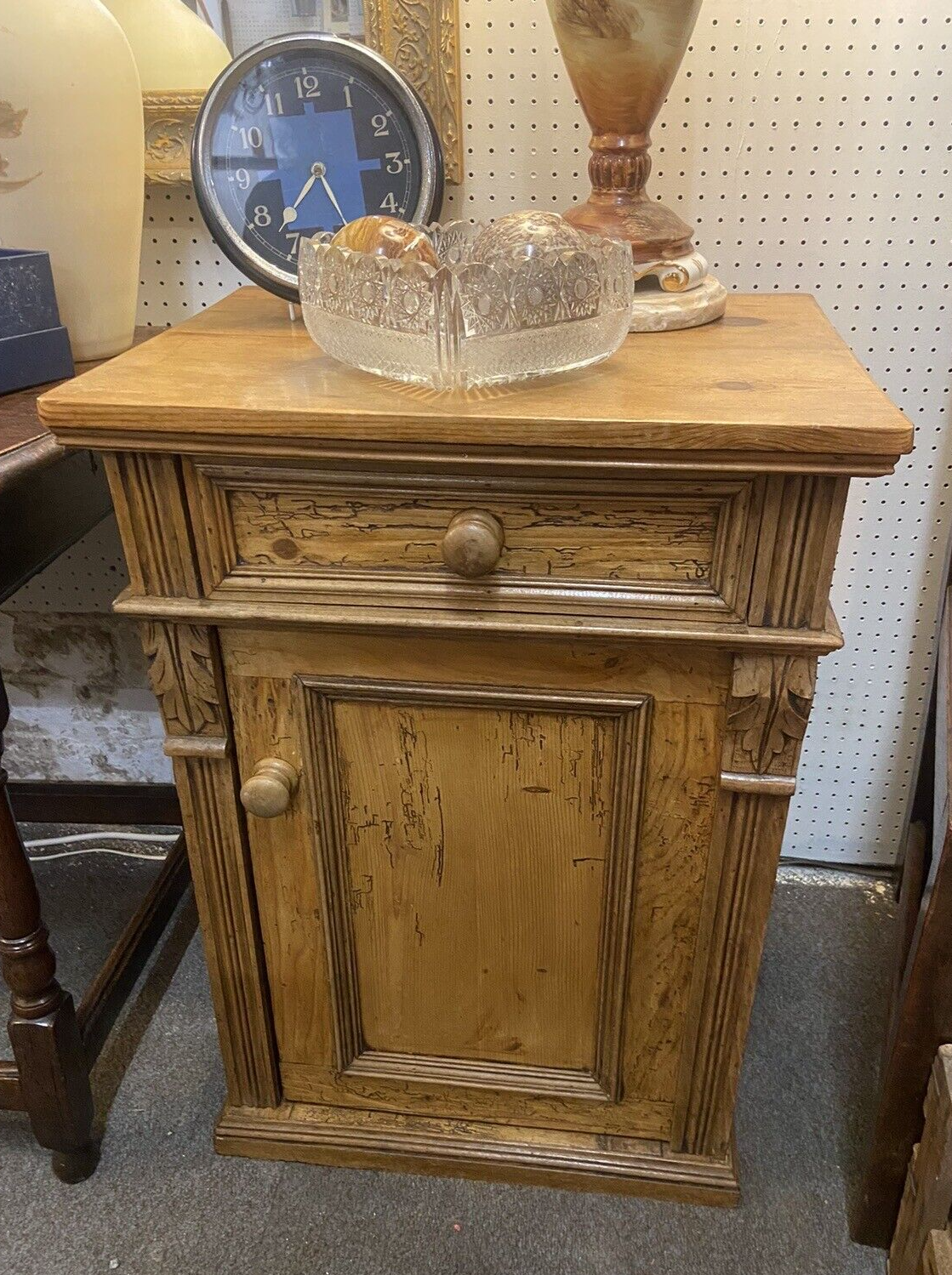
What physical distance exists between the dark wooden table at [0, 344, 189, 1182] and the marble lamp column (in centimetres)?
56

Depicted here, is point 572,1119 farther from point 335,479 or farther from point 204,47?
point 204,47

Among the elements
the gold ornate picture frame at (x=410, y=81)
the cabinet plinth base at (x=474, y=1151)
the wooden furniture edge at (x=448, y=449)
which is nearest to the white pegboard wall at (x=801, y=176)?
the gold ornate picture frame at (x=410, y=81)

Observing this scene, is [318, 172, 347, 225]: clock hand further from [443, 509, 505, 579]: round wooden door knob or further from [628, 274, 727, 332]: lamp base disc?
[443, 509, 505, 579]: round wooden door knob

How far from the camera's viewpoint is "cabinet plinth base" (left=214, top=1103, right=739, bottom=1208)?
40.6 inches

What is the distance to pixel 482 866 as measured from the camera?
0.90 metres

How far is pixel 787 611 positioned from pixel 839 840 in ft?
2.80

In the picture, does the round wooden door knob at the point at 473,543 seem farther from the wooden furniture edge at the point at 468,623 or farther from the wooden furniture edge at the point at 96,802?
the wooden furniture edge at the point at 96,802

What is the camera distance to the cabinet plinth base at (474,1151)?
1.03 meters

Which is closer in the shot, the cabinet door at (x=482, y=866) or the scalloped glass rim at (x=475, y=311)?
the scalloped glass rim at (x=475, y=311)

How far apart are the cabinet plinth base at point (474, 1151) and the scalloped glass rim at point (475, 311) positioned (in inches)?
31.8

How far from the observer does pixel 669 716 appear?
2.63 ft

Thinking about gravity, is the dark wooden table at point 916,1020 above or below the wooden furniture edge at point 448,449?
below

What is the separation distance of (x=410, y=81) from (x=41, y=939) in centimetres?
98

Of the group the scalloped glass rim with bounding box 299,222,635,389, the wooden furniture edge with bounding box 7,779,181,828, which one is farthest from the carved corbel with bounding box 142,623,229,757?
the wooden furniture edge with bounding box 7,779,181,828
